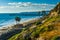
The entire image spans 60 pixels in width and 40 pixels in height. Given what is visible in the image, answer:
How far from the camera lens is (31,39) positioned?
28047 mm

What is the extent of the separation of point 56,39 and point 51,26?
12.1 ft

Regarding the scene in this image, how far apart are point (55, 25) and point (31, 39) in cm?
271

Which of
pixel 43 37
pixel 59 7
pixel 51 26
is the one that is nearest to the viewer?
pixel 43 37

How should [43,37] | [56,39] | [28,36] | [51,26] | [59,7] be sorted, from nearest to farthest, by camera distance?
1. [56,39]
2. [43,37]
3. [51,26]
4. [28,36]
5. [59,7]

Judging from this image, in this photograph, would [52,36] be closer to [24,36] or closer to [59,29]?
[59,29]

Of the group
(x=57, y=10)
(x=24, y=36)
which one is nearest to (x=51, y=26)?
(x=24, y=36)

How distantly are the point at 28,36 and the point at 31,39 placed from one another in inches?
58.4

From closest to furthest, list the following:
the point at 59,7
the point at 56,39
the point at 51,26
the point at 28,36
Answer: the point at 56,39, the point at 51,26, the point at 28,36, the point at 59,7

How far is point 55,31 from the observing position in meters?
26.3

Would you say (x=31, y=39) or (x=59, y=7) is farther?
(x=59, y=7)

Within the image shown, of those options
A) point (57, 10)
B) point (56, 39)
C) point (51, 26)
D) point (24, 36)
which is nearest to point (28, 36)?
point (24, 36)

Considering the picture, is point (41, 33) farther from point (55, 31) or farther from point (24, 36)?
point (24, 36)

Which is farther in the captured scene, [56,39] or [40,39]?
[40,39]

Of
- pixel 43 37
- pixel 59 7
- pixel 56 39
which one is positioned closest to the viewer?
pixel 56 39
